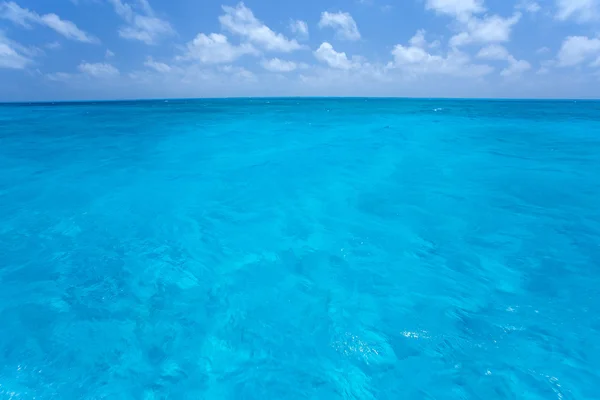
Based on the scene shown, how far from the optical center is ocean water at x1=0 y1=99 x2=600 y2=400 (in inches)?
154

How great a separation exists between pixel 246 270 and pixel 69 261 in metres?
3.85

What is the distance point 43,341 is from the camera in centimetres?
443

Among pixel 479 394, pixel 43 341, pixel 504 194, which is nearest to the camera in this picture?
pixel 479 394

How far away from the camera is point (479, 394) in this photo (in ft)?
11.9

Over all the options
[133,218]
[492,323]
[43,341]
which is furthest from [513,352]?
[133,218]

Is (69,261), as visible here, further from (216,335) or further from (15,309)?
(216,335)

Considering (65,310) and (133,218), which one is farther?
(133,218)

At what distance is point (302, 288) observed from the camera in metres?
5.67

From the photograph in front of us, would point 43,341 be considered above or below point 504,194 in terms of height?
below

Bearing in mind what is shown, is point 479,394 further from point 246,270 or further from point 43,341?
point 43,341

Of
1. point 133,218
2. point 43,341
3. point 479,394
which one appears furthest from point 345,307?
point 133,218

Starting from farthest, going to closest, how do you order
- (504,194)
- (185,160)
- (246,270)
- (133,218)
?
1. (185,160)
2. (504,194)
3. (133,218)
4. (246,270)

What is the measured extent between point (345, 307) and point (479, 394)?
215 cm

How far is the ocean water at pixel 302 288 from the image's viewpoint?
3904 mm
